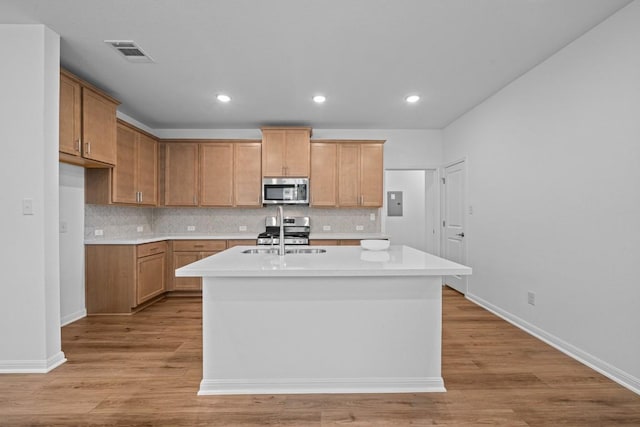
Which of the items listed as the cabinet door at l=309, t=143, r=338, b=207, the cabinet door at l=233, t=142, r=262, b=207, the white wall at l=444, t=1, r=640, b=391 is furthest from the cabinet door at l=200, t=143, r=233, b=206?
the white wall at l=444, t=1, r=640, b=391

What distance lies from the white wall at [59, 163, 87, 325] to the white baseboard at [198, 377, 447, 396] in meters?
2.50

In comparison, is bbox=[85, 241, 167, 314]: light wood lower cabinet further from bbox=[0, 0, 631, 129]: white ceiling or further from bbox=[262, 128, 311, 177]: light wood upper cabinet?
bbox=[262, 128, 311, 177]: light wood upper cabinet

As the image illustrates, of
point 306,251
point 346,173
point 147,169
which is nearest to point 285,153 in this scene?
point 346,173

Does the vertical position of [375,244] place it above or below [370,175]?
below

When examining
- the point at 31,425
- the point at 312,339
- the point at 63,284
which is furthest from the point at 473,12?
the point at 63,284

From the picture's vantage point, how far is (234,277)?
2.16 m

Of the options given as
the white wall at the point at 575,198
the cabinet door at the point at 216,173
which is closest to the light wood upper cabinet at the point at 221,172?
the cabinet door at the point at 216,173

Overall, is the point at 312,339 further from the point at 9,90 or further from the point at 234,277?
the point at 9,90

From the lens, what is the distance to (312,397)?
211 centimetres

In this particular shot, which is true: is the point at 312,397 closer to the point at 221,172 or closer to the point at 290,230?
the point at 290,230

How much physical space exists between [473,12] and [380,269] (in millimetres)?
1916

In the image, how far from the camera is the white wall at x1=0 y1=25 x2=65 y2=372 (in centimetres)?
244

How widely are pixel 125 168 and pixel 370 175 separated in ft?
11.1

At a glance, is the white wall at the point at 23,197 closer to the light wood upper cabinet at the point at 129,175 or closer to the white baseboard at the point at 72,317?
the white baseboard at the point at 72,317
